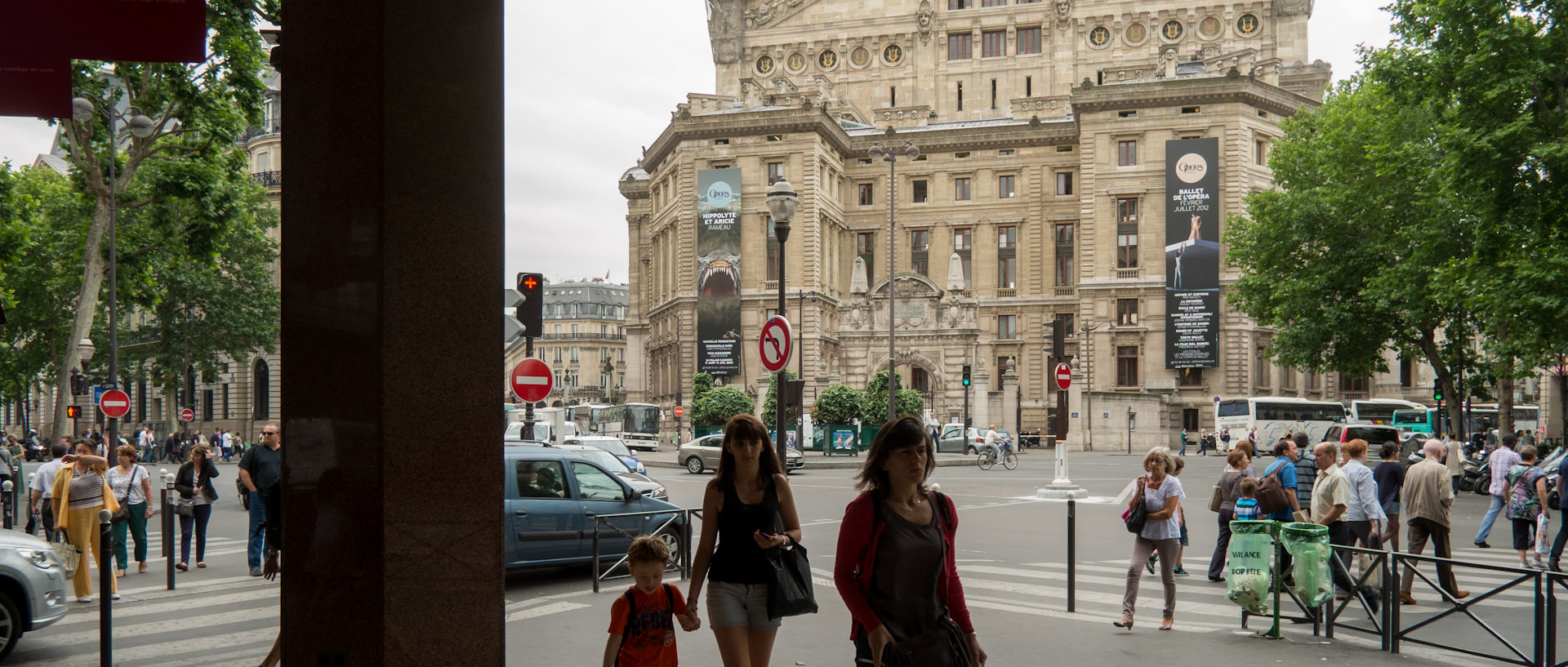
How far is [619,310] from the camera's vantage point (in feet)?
447

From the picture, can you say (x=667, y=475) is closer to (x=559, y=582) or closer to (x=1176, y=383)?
(x=559, y=582)

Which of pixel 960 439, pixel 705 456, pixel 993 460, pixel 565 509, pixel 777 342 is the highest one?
pixel 777 342

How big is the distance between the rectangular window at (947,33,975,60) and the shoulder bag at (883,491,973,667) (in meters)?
72.1

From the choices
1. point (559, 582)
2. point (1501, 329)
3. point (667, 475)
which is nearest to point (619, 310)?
point (667, 475)

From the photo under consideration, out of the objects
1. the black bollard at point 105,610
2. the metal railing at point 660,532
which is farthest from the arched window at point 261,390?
the black bollard at point 105,610

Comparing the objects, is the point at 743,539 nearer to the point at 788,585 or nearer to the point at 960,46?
the point at 788,585

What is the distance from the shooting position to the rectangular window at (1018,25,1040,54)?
239ft

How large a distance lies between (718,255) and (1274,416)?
29.5 meters

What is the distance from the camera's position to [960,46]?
2906 inches

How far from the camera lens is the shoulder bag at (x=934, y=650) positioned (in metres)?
4.45

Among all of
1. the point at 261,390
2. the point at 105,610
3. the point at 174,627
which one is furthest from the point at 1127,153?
the point at 105,610

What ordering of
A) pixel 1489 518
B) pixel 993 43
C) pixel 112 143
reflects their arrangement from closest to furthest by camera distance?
pixel 1489 518, pixel 112 143, pixel 993 43

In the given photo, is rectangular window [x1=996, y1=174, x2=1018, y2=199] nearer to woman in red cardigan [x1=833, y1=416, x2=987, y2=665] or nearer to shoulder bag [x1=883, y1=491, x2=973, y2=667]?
woman in red cardigan [x1=833, y1=416, x2=987, y2=665]

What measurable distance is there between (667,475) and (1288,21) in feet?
173
